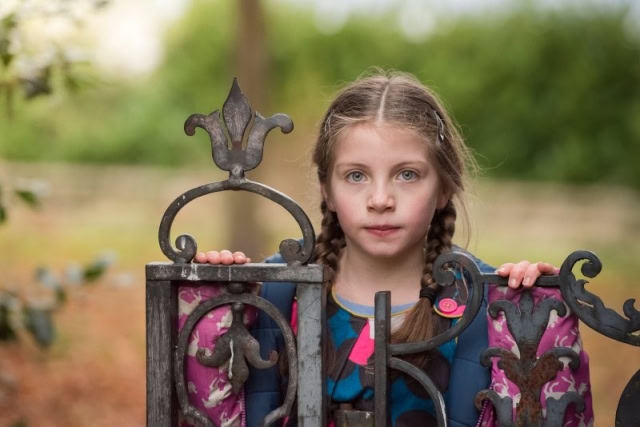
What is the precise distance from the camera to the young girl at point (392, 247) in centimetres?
204

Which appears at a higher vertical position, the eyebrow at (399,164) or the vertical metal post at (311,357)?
the eyebrow at (399,164)

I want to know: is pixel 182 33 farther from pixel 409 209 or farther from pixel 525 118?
pixel 409 209

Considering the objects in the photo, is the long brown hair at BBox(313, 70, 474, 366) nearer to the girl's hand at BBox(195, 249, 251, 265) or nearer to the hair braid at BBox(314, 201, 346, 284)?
the hair braid at BBox(314, 201, 346, 284)

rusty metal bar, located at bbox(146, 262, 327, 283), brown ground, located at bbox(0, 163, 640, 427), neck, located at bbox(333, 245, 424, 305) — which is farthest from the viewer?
brown ground, located at bbox(0, 163, 640, 427)

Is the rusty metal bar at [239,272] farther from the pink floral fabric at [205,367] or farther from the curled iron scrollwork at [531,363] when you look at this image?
the curled iron scrollwork at [531,363]

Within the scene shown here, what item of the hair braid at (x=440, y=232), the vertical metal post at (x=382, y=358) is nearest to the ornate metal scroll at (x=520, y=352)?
the vertical metal post at (x=382, y=358)

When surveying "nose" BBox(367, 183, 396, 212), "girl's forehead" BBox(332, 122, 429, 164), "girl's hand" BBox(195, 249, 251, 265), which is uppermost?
"girl's forehead" BBox(332, 122, 429, 164)

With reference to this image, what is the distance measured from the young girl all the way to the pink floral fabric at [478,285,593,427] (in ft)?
0.43

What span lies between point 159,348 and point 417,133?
820 millimetres

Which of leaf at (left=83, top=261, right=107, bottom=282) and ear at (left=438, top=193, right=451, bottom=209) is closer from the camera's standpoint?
ear at (left=438, top=193, right=451, bottom=209)

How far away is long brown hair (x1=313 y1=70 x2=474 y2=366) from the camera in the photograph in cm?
212

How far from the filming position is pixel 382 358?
5.88ft

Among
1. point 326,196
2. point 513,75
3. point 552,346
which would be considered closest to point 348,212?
point 326,196

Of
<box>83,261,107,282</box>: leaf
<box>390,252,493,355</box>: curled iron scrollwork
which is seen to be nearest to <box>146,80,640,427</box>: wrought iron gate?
<box>390,252,493,355</box>: curled iron scrollwork
